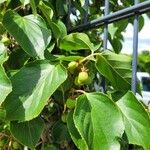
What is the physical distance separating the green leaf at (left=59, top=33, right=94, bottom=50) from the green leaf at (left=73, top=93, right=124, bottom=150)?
5.3 inches

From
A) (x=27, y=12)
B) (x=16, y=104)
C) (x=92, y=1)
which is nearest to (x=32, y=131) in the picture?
(x=16, y=104)

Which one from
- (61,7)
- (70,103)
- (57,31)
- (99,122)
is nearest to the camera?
(99,122)

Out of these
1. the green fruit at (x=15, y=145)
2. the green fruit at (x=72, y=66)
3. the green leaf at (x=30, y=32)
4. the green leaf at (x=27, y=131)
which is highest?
the green leaf at (x=30, y=32)

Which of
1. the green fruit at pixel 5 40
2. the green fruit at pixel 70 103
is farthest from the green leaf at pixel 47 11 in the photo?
the green fruit at pixel 70 103

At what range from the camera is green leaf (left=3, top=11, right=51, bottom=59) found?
1061 millimetres

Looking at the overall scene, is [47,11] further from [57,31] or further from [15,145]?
[15,145]

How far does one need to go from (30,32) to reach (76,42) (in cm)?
11

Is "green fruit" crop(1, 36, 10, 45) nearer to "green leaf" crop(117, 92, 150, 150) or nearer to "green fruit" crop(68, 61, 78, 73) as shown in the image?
"green fruit" crop(68, 61, 78, 73)

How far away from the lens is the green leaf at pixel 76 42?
1.05 meters

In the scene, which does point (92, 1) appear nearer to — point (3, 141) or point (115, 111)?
point (3, 141)

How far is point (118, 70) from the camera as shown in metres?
0.99

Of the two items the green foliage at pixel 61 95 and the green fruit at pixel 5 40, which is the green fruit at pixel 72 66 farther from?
the green fruit at pixel 5 40

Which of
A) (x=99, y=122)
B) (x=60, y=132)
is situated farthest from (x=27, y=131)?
(x=99, y=122)

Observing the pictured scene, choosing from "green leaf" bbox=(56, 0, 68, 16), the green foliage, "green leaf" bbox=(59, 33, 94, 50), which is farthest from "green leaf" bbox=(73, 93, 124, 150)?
→ "green leaf" bbox=(56, 0, 68, 16)
